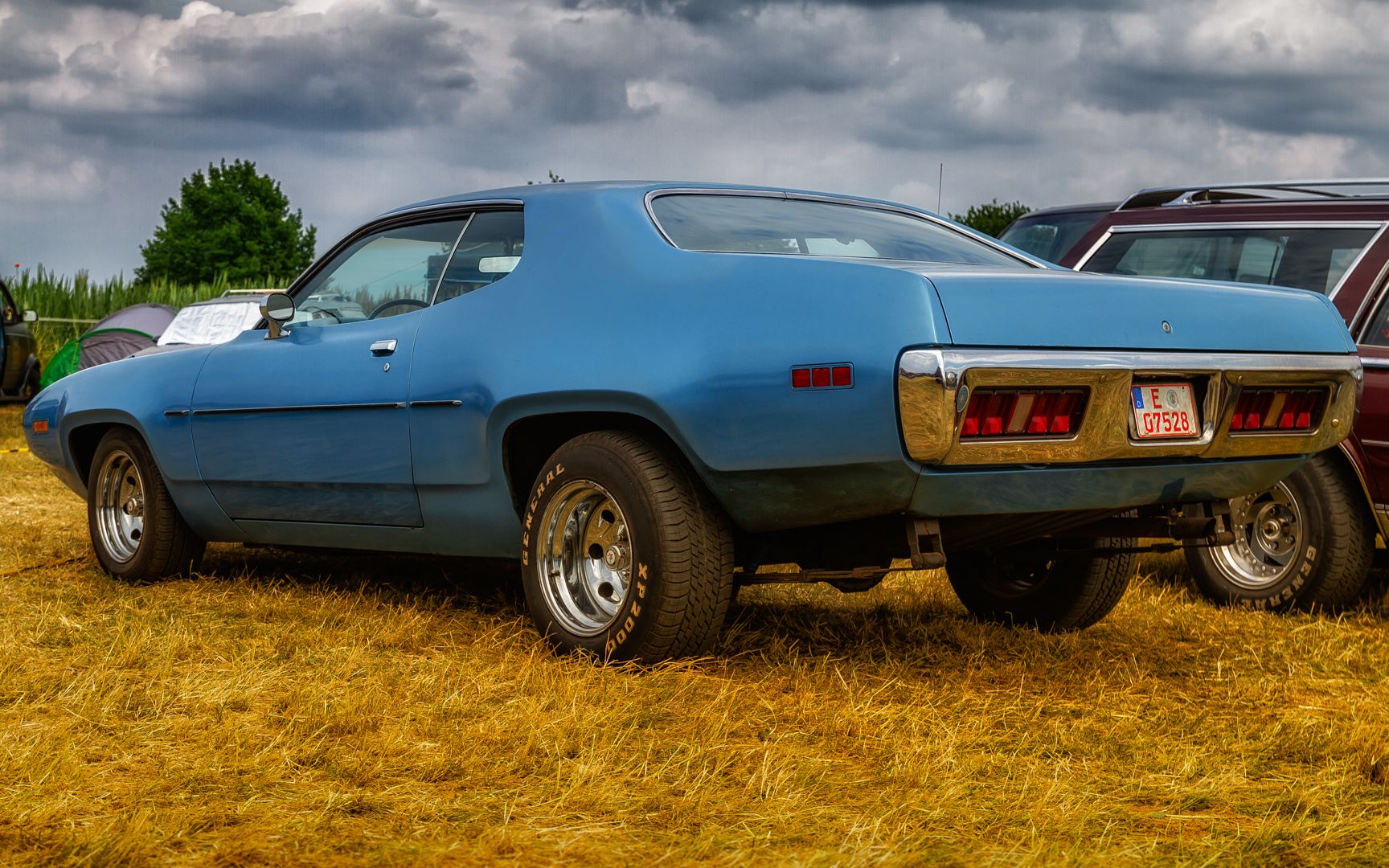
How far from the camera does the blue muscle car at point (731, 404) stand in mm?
3307

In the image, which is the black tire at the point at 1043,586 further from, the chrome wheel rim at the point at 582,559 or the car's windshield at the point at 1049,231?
the car's windshield at the point at 1049,231

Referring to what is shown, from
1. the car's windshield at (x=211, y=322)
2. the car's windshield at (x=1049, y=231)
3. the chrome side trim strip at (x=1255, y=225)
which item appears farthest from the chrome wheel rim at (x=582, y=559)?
the car's windshield at (x=211, y=322)

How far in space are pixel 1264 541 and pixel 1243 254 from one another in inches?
52.6

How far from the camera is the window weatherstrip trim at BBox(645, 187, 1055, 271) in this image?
13.5 feet

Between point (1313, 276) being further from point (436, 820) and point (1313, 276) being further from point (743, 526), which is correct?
point (436, 820)

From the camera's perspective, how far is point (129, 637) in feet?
13.9

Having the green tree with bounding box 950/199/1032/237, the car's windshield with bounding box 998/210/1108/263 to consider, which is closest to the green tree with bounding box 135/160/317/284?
the green tree with bounding box 950/199/1032/237

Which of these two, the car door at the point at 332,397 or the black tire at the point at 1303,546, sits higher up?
the car door at the point at 332,397

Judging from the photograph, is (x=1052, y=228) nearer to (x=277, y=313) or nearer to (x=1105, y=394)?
(x=277, y=313)

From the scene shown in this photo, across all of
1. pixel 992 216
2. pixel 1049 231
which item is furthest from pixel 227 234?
pixel 1049 231

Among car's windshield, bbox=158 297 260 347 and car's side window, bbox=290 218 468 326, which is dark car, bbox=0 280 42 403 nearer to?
car's windshield, bbox=158 297 260 347

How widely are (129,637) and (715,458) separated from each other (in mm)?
1986

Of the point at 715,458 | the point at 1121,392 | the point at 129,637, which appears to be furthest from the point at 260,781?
the point at 1121,392

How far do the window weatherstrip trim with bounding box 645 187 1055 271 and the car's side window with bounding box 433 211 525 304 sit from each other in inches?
20.4
